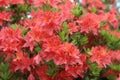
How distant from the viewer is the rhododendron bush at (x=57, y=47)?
2.77 m

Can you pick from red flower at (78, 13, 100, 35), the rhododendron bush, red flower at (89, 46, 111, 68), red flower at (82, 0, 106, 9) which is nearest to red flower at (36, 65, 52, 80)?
the rhododendron bush

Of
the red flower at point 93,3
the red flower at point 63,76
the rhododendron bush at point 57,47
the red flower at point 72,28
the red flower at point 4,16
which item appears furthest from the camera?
the red flower at point 93,3

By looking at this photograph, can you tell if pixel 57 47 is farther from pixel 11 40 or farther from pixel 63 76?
pixel 11 40

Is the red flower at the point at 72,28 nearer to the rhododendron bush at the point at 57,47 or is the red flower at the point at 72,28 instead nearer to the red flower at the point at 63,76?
the rhododendron bush at the point at 57,47

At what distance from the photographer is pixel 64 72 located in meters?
2.87

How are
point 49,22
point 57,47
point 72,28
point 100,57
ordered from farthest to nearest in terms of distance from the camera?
point 72,28 < point 100,57 < point 49,22 < point 57,47

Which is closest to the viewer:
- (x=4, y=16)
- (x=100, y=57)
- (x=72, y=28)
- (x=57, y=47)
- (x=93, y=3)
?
(x=57, y=47)

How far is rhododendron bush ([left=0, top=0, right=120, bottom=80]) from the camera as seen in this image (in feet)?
9.08

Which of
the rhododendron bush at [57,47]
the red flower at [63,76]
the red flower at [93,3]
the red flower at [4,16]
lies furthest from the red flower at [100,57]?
the red flower at [93,3]

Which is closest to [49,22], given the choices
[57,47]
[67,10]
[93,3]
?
[57,47]

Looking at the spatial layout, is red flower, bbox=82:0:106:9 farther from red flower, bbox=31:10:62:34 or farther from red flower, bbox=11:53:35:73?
red flower, bbox=11:53:35:73

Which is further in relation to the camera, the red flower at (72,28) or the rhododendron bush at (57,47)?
the red flower at (72,28)

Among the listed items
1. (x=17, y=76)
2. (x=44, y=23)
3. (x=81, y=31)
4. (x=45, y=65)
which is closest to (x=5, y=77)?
(x=17, y=76)

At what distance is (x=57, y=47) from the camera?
269 centimetres
